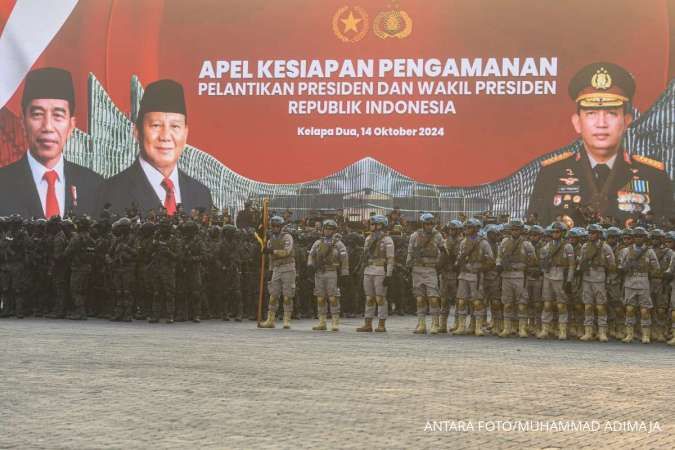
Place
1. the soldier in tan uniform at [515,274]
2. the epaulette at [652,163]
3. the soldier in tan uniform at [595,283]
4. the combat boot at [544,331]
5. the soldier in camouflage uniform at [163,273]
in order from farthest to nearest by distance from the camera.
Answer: the epaulette at [652,163]
the soldier in camouflage uniform at [163,273]
the soldier in tan uniform at [515,274]
the combat boot at [544,331]
the soldier in tan uniform at [595,283]

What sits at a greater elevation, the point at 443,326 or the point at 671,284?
the point at 671,284

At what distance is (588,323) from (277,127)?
1724 centimetres

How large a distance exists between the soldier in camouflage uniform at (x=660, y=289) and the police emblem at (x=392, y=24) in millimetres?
15340

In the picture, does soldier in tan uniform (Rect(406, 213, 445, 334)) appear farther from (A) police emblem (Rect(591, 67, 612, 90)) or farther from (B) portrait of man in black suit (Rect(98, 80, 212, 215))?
(B) portrait of man in black suit (Rect(98, 80, 212, 215))

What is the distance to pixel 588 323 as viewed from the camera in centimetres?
2184

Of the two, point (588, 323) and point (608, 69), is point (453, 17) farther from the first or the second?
point (588, 323)

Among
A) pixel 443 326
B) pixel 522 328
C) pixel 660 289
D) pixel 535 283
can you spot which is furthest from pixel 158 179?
pixel 660 289

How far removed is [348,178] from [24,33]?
11315 mm

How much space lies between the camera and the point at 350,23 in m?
36.8

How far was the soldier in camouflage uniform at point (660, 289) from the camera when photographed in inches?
861

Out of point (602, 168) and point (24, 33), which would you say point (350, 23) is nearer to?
point (602, 168)

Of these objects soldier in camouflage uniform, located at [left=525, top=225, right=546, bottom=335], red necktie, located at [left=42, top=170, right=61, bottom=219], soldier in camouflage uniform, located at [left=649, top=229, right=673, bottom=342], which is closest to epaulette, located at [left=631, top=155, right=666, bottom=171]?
soldier in camouflage uniform, located at [left=525, top=225, right=546, bottom=335]

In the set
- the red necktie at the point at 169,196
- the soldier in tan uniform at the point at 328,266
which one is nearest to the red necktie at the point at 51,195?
the red necktie at the point at 169,196

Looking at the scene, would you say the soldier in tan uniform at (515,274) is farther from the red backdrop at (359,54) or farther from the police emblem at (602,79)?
the police emblem at (602,79)
